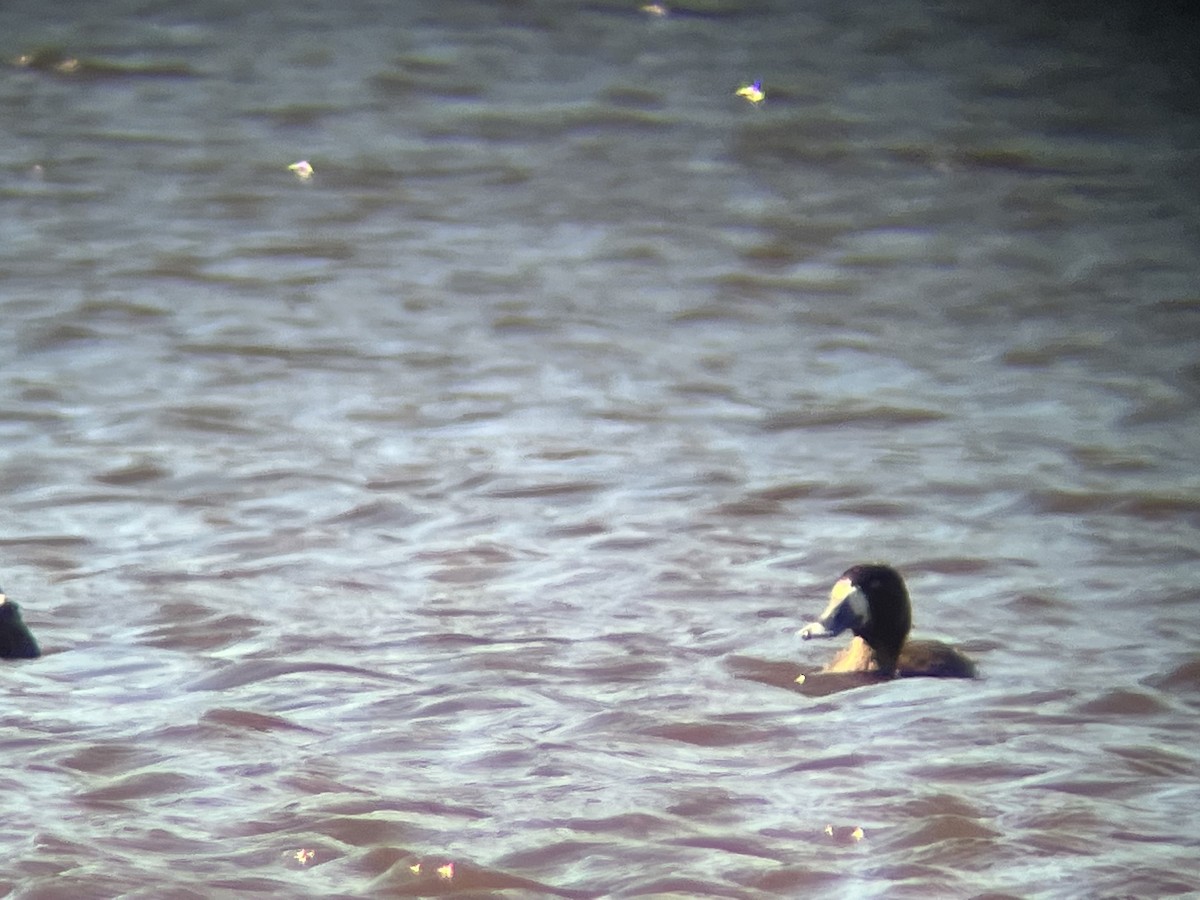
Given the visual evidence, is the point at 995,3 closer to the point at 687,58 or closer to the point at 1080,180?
the point at 687,58

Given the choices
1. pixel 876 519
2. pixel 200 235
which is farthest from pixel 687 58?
pixel 876 519

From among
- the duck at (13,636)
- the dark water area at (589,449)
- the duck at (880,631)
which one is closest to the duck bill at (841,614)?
the duck at (880,631)

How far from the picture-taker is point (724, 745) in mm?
3934

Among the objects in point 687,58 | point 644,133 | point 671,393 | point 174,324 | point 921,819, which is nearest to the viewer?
point 921,819

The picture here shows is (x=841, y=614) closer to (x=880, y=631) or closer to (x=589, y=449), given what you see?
(x=880, y=631)

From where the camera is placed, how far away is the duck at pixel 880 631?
13.9ft

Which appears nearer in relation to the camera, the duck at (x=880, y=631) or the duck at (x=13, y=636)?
the duck at (x=13, y=636)

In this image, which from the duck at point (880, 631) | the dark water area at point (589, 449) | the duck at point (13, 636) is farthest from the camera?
the duck at point (880, 631)

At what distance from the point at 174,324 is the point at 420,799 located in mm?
3412

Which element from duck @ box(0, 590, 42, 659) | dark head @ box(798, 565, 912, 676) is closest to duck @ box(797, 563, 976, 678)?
dark head @ box(798, 565, 912, 676)

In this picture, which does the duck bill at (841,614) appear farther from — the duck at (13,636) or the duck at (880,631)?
the duck at (13,636)

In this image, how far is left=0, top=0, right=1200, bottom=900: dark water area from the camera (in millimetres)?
3602

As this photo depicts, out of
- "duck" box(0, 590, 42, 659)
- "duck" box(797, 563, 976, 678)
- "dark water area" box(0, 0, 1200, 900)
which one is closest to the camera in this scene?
"dark water area" box(0, 0, 1200, 900)

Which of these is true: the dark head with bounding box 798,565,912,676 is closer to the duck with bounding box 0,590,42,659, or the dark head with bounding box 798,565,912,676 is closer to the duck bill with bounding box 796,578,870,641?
the duck bill with bounding box 796,578,870,641
